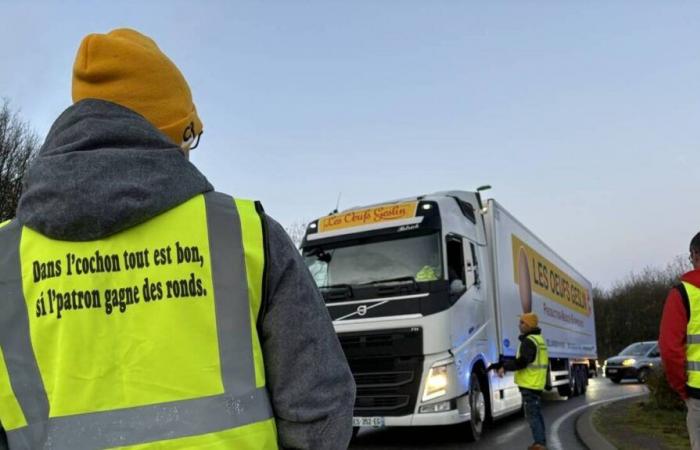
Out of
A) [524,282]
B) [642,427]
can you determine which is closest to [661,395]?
[642,427]

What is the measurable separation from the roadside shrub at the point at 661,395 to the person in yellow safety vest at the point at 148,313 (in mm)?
10828

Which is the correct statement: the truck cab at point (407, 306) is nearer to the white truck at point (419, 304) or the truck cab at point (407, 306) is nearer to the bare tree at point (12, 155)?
the white truck at point (419, 304)

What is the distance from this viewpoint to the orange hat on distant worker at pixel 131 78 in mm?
1482

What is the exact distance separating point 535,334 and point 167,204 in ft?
25.4

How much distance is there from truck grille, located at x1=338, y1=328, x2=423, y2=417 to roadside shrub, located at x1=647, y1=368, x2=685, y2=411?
542cm

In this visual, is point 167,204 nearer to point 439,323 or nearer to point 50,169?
point 50,169

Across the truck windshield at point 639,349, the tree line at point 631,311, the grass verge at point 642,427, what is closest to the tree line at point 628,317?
the tree line at point 631,311

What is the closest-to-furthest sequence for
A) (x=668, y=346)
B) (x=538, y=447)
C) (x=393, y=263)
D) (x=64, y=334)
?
1. (x=64, y=334)
2. (x=668, y=346)
3. (x=538, y=447)
4. (x=393, y=263)

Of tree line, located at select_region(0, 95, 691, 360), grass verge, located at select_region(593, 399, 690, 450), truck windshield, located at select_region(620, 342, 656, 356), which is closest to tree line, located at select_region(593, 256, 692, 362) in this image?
tree line, located at select_region(0, 95, 691, 360)

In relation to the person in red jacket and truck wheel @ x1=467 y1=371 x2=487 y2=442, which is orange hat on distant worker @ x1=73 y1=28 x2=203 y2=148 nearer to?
the person in red jacket

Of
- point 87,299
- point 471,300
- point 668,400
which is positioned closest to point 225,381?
point 87,299

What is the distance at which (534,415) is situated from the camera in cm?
771

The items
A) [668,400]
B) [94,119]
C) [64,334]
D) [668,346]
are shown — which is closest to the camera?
[64,334]

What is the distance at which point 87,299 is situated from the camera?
1.32 metres
